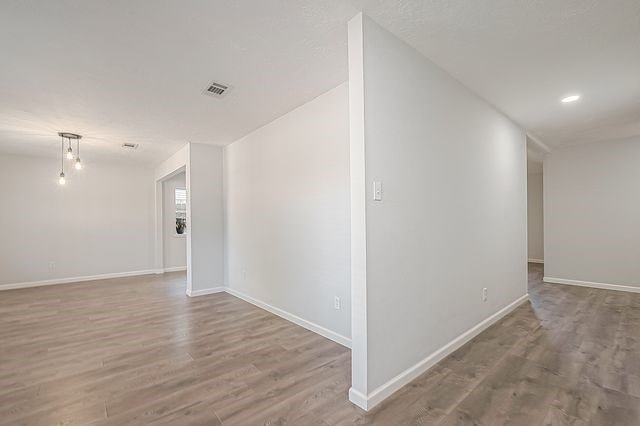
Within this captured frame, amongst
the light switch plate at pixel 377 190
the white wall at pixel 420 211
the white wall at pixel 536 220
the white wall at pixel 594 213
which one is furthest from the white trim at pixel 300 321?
the white wall at pixel 536 220

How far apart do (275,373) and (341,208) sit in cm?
156

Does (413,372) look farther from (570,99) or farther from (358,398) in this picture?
(570,99)

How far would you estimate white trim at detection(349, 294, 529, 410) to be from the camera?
1847 millimetres

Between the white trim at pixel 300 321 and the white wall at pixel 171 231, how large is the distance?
11.6ft

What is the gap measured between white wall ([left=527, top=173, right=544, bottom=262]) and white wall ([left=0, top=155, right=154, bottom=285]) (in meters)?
10.1

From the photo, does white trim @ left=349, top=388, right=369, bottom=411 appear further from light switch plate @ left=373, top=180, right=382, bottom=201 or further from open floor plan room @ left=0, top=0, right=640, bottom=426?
light switch plate @ left=373, top=180, right=382, bottom=201

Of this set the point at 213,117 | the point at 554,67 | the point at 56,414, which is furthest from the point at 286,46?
the point at 56,414

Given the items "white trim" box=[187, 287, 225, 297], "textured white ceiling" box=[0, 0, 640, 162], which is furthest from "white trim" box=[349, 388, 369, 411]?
"white trim" box=[187, 287, 225, 297]

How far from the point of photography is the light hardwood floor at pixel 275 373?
1.79m

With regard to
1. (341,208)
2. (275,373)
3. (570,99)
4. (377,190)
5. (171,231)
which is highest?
(570,99)

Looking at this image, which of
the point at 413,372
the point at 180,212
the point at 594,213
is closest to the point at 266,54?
the point at 413,372

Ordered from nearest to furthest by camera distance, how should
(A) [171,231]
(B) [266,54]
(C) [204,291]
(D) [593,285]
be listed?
1. (B) [266,54]
2. (C) [204,291]
3. (D) [593,285]
4. (A) [171,231]

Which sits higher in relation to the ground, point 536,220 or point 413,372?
point 536,220

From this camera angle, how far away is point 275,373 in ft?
7.52
